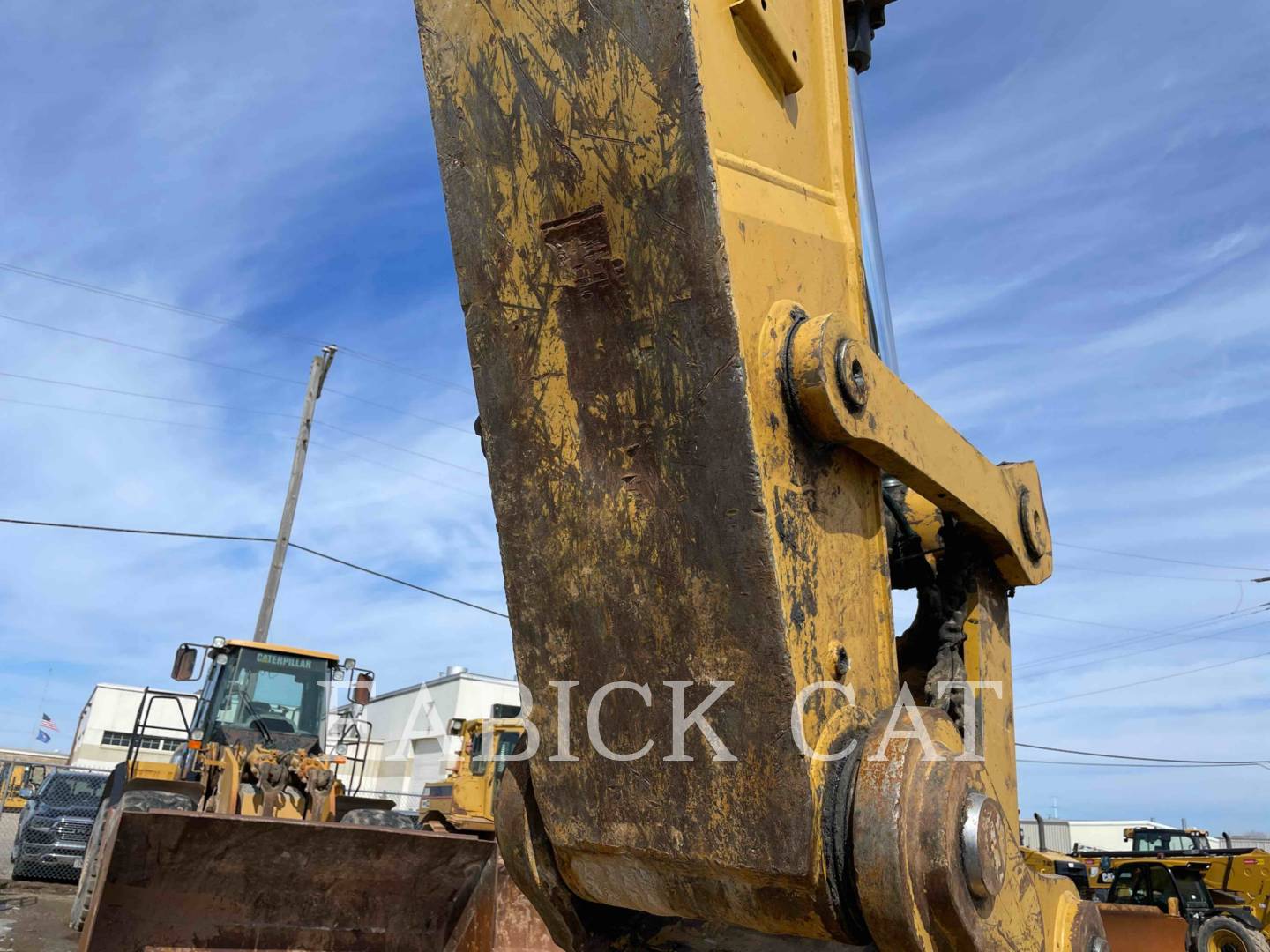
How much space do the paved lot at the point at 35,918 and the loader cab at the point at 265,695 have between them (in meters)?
1.73

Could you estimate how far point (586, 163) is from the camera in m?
1.75

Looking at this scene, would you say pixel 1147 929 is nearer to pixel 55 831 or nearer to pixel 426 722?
pixel 55 831

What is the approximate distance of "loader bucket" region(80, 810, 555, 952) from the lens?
3.94m

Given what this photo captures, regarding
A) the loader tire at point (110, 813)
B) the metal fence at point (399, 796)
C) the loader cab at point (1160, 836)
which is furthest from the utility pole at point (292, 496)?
the loader cab at point (1160, 836)

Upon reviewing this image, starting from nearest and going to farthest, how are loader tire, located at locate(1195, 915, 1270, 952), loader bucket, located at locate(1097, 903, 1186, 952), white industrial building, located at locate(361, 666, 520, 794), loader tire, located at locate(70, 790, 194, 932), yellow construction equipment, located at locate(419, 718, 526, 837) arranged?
1. loader bucket, located at locate(1097, 903, 1186, 952)
2. loader tire, located at locate(70, 790, 194, 932)
3. loader tire, located at locate(1195, 915, 1270, 952)
4. yellow construction equipment, located at locate(419, 718, 526, 837)
5. white industrial building, located at locate(361, 666, 520, 794)

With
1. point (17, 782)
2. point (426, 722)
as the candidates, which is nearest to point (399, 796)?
point (426, 722)

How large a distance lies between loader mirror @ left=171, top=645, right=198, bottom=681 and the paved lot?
1947mm

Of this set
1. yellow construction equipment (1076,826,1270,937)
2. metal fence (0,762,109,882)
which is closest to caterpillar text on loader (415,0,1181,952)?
metal fence (0,762,109,882)

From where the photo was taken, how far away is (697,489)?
1.65 metres

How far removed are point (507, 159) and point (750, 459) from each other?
721mm

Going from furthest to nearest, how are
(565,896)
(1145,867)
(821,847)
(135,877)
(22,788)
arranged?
(22,788)
(1145,867)
(135,877)
(565,896)
(821,847)

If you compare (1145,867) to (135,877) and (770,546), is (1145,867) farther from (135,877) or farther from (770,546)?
(770,546)

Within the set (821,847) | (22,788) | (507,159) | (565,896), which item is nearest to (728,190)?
(507,159)

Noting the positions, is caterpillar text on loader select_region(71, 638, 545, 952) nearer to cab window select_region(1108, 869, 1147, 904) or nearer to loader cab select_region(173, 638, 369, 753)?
loader cab select_region(173, 638, 369, 753)
